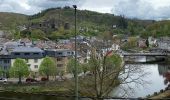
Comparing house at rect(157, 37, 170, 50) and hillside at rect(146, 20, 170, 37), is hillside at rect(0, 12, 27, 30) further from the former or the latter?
house at rect(157, 37, 170, 50)

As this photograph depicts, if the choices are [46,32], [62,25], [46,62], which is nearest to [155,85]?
[46,62]

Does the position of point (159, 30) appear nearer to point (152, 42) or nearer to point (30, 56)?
point (152, 42)

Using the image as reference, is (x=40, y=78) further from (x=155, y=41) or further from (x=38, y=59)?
(x=155, y=41)

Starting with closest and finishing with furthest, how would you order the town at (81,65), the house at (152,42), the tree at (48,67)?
1. the town at (81,65)
2. the tree at (48,67)
3. the house at (152,42)

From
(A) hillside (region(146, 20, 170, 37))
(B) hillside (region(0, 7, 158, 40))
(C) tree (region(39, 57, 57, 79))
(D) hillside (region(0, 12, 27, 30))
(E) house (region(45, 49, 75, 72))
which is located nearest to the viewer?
(C) tree (region(39, 57, 57, 79))

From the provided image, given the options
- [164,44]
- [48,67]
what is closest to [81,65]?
[48,67]

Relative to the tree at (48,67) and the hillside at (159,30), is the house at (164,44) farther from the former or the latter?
the tree at (48,67)

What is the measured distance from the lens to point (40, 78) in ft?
99.8

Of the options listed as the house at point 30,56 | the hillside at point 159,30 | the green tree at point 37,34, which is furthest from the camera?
the hillside at point 159,30

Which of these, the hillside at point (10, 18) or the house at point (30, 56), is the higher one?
the hillside at point (10, 18)

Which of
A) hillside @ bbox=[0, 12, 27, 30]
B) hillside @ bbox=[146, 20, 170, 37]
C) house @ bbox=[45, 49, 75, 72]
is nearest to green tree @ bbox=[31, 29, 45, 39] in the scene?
house @ bbox=[45, 49, 75, 72]

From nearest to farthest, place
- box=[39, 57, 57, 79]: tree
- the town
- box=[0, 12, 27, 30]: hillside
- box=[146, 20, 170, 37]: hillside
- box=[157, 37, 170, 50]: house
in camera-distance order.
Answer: the town < box=[39, 57, 57, 79]: tree < box=[157, 37, 170, 50]: house < box=[146, 20, 170, 37]: hillside < box=[0, 12, 27, 30]: hillside

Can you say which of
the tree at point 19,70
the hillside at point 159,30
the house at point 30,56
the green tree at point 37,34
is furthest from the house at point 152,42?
the tree at point 19,70

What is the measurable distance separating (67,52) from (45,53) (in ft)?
6.31
